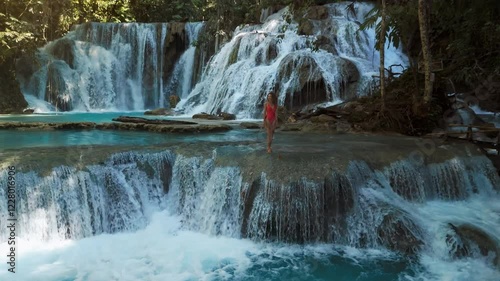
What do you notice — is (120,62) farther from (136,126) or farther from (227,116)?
(136,126)

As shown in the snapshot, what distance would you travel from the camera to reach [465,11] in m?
12.4

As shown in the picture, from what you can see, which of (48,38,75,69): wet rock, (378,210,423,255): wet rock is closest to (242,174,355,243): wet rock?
(378,210,423,255): wet rock

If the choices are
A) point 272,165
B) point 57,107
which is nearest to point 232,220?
point 272,165

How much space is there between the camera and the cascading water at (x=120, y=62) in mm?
23859

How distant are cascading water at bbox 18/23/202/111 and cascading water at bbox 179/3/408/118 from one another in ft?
15.8

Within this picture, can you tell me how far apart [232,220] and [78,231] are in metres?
2.52

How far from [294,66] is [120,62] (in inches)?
500

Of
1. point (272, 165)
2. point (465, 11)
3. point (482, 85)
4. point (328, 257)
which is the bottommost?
point (328, 257)

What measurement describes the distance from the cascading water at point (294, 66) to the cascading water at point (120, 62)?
481 centimetres

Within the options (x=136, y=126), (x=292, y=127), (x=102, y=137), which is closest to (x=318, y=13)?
(x=292, y=127)

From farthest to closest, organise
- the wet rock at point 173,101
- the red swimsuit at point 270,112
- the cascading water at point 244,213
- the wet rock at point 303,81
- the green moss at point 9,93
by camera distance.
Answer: the wet rock at point 173,101, the green moss at point 9,93, the wet rock at point 303,81, the red swimsuit at point 270,112, the cascading water at point 244,213

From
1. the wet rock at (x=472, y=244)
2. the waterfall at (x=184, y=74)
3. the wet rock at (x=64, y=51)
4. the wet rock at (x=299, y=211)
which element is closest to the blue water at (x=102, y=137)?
the wet rock at (x=299, y=211)

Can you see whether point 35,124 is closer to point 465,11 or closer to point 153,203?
point 153,203

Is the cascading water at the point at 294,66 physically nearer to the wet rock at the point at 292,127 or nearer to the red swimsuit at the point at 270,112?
the wet rock at the point at 292,127
